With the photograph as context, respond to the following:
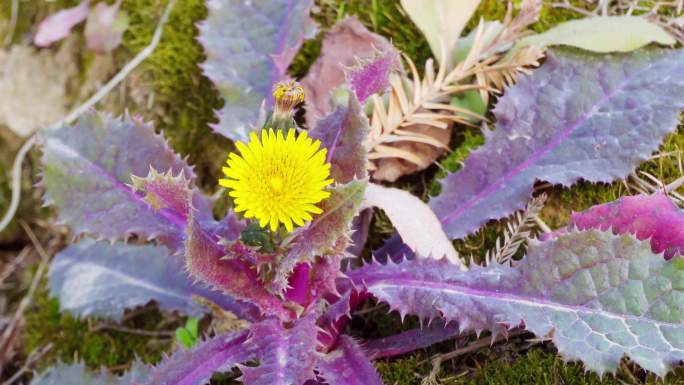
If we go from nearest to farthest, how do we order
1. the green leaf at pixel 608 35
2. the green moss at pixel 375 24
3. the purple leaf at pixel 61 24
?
the green leaf at pixel 608 35
the green moss at pixel 375 24
the purple leaf at pixel 61 24

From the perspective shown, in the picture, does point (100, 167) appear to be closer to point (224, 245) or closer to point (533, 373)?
point (224, 245)

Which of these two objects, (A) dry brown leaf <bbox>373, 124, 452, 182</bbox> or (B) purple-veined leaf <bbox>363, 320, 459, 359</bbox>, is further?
(A) dry brown leaf <bbox>373, 124, 452, 182</bbox>

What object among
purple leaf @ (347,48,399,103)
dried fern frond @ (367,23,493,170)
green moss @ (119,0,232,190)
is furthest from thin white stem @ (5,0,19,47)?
purple leaf @ (347,48,399,103)

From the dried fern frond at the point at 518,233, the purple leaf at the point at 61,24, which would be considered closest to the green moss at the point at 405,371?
the dried fern frond at the point at 518,233

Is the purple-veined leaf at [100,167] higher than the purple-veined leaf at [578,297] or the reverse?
higher

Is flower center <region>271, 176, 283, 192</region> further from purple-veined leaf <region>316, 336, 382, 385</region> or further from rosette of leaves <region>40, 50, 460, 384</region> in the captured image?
purple-veined leaf <region>316, 336, 382, 385</region>

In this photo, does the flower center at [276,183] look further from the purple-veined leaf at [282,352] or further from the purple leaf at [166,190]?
the purple-veined leaf at [282,352]

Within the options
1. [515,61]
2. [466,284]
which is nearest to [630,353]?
[466,284]

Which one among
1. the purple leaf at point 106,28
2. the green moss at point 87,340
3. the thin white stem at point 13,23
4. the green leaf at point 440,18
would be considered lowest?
the green moss at point 87,340
